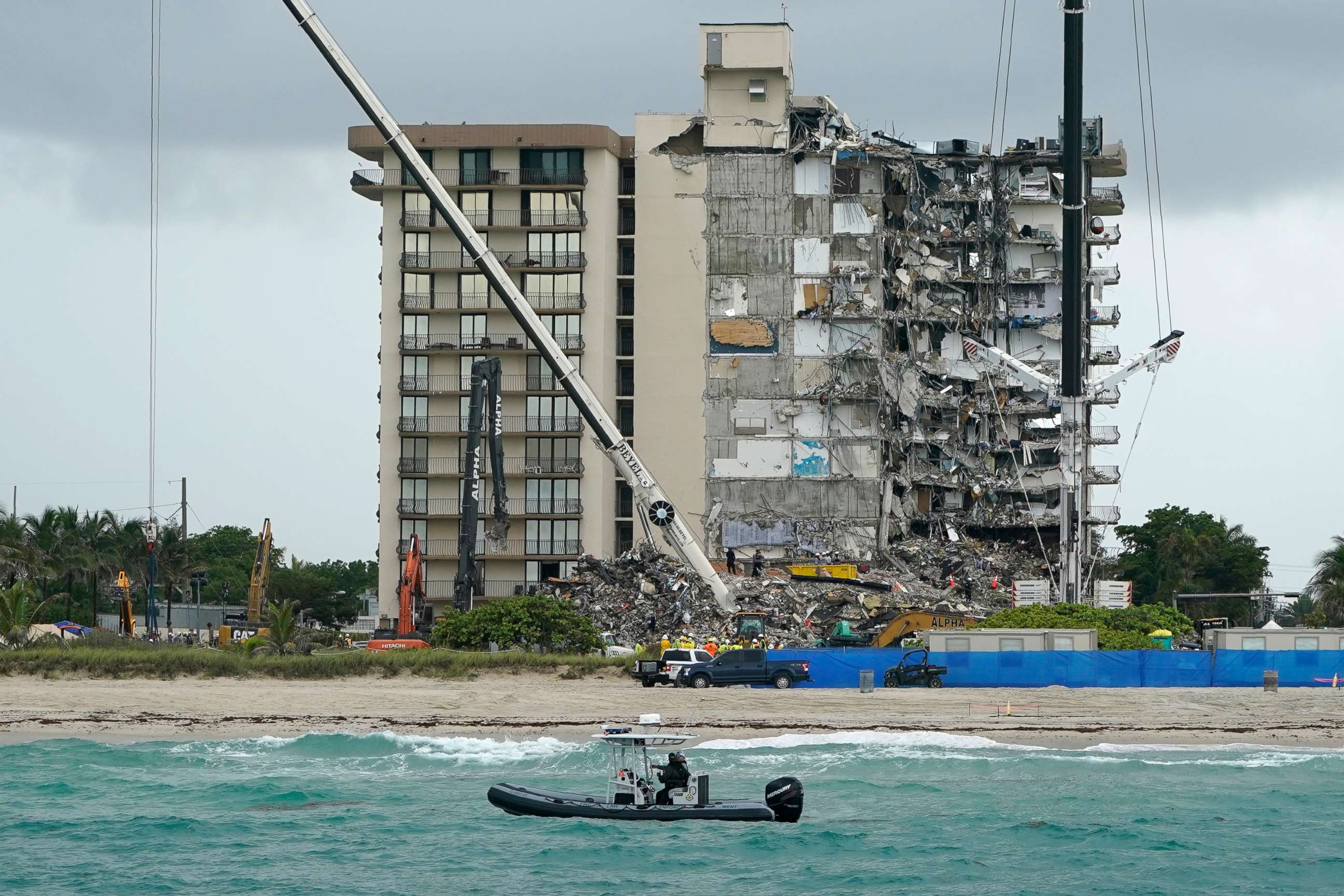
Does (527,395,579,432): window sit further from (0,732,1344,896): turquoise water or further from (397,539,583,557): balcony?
(0,732,1344,896): turquoise water

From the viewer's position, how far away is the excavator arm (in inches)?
3391

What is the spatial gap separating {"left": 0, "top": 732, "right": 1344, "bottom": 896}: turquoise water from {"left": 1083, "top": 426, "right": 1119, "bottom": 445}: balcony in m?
60.8

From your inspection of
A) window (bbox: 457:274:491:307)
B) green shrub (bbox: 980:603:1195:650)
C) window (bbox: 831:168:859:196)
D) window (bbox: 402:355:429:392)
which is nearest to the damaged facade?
window (bbox: 831:168:859:196)

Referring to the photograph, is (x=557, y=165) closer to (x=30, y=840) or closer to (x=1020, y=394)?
(x=1020, y=394)

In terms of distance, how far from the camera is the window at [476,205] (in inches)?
→ 4139

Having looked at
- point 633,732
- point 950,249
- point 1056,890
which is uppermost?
point 950,249

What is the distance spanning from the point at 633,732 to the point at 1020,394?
78826 millimetres

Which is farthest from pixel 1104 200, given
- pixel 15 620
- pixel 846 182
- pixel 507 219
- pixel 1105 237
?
pixel 15 620

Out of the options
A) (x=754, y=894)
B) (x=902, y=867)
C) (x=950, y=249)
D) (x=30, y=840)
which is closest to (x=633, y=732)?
(x=754, y=894)

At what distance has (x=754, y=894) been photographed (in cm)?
3938

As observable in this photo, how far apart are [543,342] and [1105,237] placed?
46929mm

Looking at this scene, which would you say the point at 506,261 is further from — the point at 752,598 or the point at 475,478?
the point at 752,598

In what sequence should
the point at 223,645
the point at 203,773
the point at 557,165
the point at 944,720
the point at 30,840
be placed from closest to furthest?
the point at 30,840
the point at 203,773
the point at 944,720
the point at 223,645
the point at 557,165

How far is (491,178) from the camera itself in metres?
105
